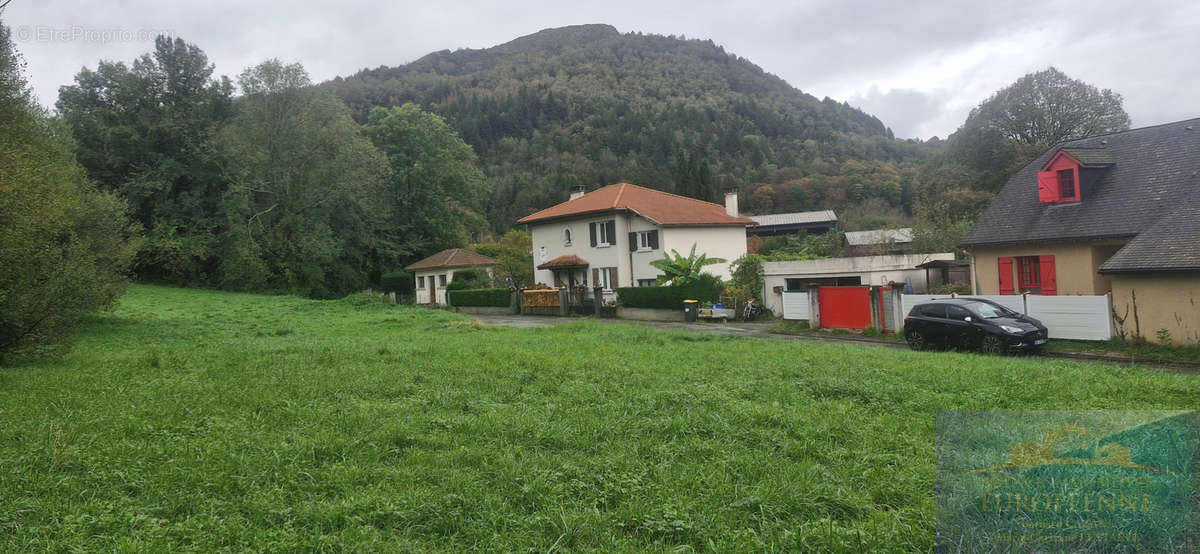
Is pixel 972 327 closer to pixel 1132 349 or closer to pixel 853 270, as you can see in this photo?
pixel 1132 349

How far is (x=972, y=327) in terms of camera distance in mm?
16891

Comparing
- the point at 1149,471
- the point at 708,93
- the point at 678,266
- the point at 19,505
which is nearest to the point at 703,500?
the point at 1149,471

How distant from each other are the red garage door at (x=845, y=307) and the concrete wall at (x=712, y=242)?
12.0 metres

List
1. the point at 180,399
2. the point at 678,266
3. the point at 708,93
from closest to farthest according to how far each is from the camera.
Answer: the point at 180,399 < the point at 678,266 < the point at 708,93

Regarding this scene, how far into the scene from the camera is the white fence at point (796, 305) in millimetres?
26031

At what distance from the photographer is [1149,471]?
3.39 metres

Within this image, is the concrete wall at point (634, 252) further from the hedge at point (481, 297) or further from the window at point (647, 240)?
the hedge at point (481, 297)

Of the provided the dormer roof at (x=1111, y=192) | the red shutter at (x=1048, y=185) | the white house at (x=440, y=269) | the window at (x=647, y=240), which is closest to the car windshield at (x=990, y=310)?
the dormer roof at (x=1111, y=192)

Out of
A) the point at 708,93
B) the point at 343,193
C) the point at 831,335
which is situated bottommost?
the point at 831,335

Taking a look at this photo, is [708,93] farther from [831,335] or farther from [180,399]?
[180,399]

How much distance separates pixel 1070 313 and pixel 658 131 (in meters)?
78.3

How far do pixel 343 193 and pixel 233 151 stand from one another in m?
7.01

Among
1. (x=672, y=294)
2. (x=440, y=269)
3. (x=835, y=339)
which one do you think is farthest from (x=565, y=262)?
(x=835, y=339)

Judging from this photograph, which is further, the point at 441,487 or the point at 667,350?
the point at 667,350
